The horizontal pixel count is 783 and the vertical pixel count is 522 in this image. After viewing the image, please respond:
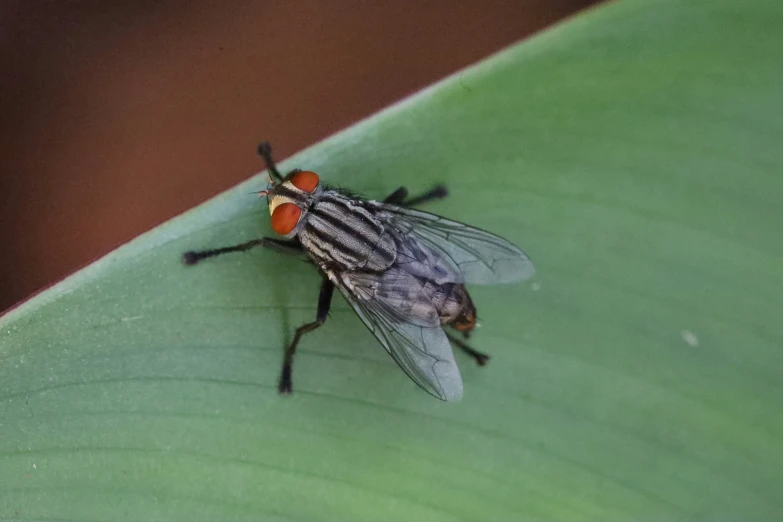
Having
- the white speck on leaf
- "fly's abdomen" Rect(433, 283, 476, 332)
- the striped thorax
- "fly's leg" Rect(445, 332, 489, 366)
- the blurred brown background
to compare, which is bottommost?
the white speck on leaf

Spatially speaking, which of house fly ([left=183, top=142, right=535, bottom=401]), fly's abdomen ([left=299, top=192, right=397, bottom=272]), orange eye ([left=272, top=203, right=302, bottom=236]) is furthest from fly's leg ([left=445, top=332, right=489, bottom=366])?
orange eye ([left=272, top=203, right=302, bottom=236])

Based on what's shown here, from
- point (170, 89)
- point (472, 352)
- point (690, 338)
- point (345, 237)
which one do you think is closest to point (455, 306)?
point (472, 352)

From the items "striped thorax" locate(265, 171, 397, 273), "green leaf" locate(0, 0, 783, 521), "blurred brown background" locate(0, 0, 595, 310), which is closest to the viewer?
"green leaf" locate(0, 0, 783, 521)

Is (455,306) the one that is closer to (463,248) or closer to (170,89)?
(463,248)

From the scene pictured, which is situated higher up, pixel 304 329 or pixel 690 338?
pixel 304 329

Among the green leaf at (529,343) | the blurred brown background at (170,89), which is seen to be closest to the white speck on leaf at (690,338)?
the green leaf at (529,343)

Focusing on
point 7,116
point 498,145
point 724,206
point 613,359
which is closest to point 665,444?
point 613,359

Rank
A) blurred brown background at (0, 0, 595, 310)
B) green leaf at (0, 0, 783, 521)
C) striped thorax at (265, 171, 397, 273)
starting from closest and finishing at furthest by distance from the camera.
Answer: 1. green leaf at (0, 0, 783, 521)
2. striped thorax at (265, 171, 397, 273)
3. blurred brown background at (0, 0, 595, 310)

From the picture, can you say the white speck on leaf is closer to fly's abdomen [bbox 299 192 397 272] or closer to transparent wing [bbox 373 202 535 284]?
transparent wing [bbox 373 202 535 284]
